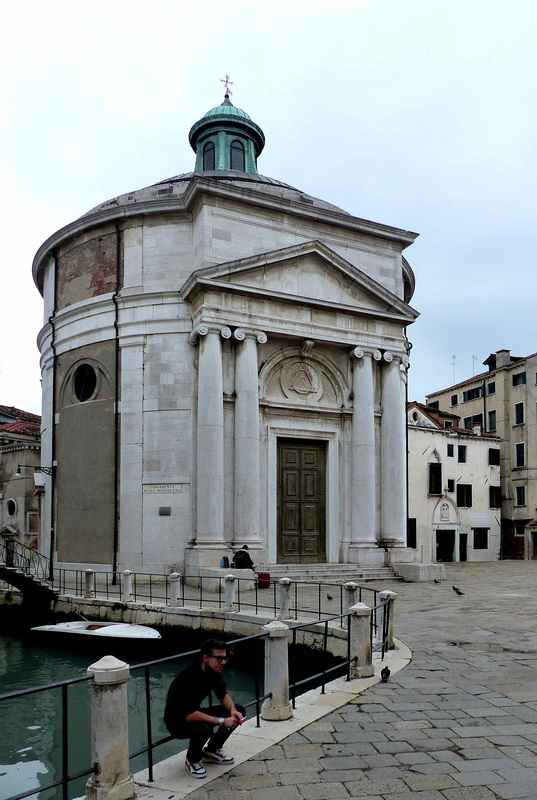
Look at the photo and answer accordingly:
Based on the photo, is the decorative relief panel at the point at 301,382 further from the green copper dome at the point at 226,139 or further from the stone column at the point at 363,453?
the green copper dome at the point at 226,139

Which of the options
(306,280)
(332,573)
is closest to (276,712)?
(332,573)

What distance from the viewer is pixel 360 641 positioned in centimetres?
848

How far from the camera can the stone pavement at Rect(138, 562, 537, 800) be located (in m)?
5.21

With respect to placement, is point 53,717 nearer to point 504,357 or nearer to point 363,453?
point 363,453

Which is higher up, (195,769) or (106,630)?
(195,769)

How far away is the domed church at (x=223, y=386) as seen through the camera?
20.1 m

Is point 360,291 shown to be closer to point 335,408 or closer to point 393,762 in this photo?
point 335,408

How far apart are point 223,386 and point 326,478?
491 centimetres

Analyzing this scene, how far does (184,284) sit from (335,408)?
20.6 ft

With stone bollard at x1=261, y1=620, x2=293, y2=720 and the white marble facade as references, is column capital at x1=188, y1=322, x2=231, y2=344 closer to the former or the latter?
the white marble facade

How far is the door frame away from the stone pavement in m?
11.0

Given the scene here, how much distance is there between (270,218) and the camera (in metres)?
21.9

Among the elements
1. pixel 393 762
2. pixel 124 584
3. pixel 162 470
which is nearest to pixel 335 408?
pixel 162 470

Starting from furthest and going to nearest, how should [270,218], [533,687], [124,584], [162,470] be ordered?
[270,218] → [162,470] → [124,584] → [533,687]
